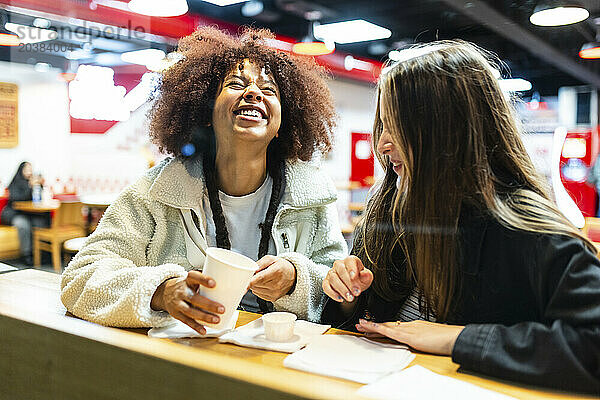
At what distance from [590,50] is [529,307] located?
1.94 ft

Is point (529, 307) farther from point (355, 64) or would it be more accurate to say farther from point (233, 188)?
point (355, 64)

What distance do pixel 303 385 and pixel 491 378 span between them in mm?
296

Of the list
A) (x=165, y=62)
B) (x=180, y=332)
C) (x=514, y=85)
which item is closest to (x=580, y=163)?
(x=514, y=85)

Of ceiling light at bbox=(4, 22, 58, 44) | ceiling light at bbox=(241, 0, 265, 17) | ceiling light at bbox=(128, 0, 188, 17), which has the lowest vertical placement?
ceiling light at bbox=(4, 22, 58, 44)

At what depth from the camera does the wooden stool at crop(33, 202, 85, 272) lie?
1.66m

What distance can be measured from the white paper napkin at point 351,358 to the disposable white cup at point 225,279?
0.14 m

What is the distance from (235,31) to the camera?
1.48m

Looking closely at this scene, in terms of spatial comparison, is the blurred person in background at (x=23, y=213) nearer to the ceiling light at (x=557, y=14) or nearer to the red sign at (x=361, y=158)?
the red sign at (x=361, y=158)

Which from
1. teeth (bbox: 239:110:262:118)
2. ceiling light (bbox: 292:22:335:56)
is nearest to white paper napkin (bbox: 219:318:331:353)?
teeth (bbox: 239:110:262:118)

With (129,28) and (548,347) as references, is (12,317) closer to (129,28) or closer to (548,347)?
(548,347)

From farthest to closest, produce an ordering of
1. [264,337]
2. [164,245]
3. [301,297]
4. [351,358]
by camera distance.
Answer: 1. [164,245]
2. [301,297]
3. [264,337]
4. [351,358]

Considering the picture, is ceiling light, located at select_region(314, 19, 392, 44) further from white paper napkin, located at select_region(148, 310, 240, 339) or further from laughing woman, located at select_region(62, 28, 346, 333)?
white paper napkin, located at select_region(148, 310, 240, 339)

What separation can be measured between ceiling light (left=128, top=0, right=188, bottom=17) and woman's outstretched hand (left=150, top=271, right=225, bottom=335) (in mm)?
1234

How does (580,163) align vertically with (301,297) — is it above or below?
above
